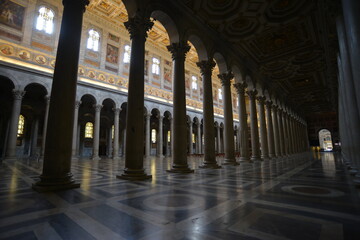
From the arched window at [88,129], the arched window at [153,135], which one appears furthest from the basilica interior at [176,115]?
the arched window at [153,135]

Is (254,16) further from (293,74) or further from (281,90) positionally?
(281,90)

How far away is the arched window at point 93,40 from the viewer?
19.0m

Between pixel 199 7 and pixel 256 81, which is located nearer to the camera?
pixel 199 7

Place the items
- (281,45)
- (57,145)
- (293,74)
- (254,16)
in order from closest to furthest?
(57,145) → (254,16) → (281,45) → (293,74)

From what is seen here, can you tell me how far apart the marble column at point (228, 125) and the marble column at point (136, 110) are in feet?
19.4

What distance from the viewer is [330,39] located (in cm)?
751

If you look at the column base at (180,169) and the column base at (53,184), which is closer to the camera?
the column base at (53,184)

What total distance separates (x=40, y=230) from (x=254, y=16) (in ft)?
37.8

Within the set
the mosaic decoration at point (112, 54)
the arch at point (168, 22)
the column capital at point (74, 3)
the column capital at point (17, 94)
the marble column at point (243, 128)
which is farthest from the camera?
the mosaic decoration at point (112, 54)

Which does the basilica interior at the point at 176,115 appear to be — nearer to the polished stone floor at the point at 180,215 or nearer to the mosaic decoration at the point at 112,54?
the polished stone floor at the point at 180,215

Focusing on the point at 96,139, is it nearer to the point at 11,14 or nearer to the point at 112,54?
the point at 112,54

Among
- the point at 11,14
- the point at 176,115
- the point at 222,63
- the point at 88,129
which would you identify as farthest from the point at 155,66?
the point at 176,115

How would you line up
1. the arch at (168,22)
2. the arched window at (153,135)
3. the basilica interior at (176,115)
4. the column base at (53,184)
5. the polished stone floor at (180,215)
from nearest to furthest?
the polished stone floor at (180,215), the basilica interior at (176,115), the column base at (53,184), the arch at (168,22), the arched window at (153,135)

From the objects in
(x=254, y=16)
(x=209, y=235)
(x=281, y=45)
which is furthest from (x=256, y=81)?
(x=209, y=235)
